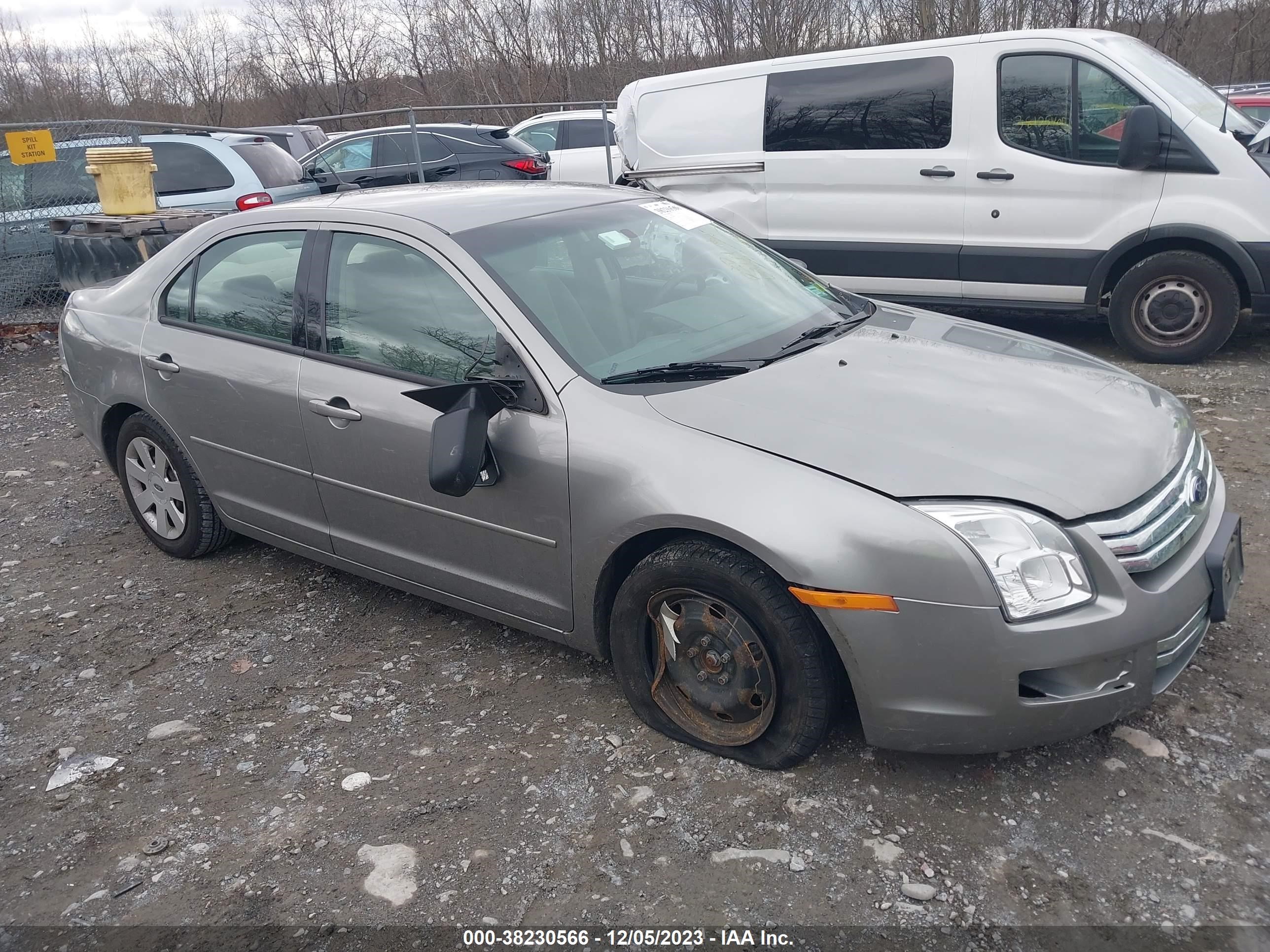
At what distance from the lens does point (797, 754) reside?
9.25 ft

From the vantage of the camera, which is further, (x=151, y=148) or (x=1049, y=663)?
(x=151, y=148)

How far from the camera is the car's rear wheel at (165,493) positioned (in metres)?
4.43

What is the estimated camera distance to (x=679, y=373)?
3129 millimetres

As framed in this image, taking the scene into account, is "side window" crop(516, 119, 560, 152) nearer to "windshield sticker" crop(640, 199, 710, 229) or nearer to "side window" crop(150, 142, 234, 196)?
"side window" crop(150, 142, 234, 196)

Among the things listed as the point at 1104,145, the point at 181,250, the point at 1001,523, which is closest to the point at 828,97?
the point at 1104,145

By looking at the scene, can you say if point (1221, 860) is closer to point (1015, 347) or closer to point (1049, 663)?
point (1049, 663)

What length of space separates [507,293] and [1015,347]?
1.79 metres

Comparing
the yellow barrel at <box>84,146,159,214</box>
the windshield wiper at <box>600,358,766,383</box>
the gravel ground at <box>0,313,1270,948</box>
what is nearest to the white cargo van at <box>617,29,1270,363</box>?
the gravel ground at <box>0,313,1270,948</box>

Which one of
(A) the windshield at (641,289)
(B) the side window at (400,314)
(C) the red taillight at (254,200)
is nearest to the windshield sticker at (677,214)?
(A) the windshield at (641,289)

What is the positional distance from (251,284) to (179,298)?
52 centimetres

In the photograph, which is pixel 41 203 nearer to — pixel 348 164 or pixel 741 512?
pixel 348 164

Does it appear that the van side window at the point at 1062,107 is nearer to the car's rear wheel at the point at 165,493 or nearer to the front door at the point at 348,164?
the car's rear wheel at the point at 165,493

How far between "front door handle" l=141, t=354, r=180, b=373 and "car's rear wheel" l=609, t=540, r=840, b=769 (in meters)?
2.34

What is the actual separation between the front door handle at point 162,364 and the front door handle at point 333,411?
3.04ft
